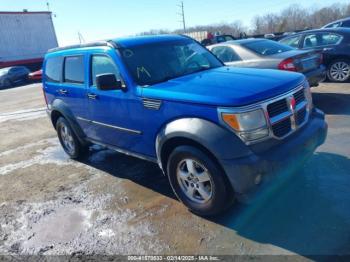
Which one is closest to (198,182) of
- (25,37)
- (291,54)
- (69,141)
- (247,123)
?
(247,123)

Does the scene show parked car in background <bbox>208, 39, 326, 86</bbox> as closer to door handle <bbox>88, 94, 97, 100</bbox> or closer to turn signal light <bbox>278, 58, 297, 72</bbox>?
turn signal light <bbox>278, 58, 297, 72</bbox>

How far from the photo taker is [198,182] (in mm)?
3715

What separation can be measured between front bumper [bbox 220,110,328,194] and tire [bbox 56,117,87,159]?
348 centimetres

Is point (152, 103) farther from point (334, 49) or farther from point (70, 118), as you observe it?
point (334, 49)

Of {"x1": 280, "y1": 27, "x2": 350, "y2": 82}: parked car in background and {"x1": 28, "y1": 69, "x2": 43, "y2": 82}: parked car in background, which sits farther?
{"x1": 28, "y1": 69, "x2": 43, "y2": 82}: parked car in background

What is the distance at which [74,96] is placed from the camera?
536 centimetres

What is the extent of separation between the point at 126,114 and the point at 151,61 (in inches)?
29.5

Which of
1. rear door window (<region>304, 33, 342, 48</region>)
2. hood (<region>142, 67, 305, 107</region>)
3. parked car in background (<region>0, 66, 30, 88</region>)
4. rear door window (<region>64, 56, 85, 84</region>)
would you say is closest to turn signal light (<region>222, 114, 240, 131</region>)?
hood (<region>142, 67, 305, 107</region>)

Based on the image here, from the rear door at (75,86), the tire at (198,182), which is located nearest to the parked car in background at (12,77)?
the rear door at (75,86)

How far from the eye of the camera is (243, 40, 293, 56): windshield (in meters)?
7.84

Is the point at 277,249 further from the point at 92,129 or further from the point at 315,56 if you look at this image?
the point at 315,56

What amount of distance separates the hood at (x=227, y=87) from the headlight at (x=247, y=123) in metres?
0.10

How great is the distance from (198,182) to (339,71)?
7262 mm

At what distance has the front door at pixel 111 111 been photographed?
4.31 metres
